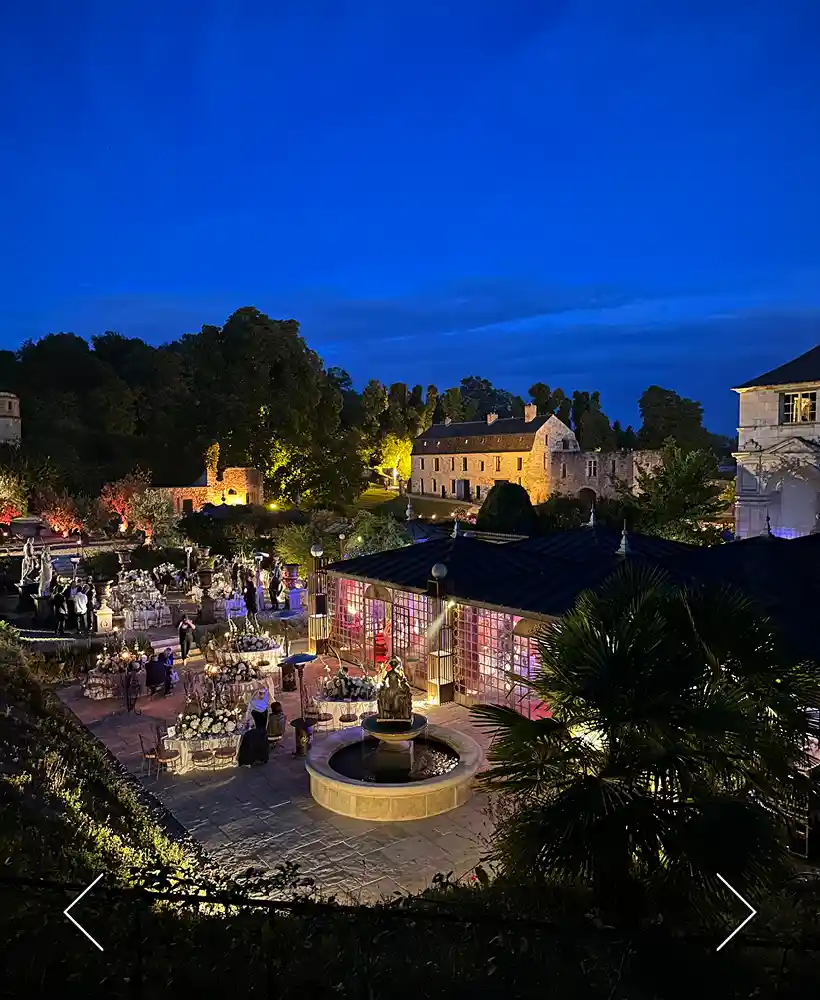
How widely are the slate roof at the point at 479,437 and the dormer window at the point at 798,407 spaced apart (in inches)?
1051

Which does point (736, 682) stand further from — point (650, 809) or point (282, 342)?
point (282, 342)

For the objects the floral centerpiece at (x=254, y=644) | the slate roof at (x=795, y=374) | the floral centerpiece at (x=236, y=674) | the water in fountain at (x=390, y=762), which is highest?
the slate roof at (x=795, y=374)

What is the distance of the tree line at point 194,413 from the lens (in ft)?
153

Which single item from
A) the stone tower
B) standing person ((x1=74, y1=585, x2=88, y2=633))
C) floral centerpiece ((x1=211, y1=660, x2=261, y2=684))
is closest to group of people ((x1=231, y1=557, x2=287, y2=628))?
floral centerpiece ((x1=211, y1=660, x2=261, y2=684))

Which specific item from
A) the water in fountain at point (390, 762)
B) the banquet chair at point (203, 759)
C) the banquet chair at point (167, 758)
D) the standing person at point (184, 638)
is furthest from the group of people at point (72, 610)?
the water in fountain at point (390, 762)

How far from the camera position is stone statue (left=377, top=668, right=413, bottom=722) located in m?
9.34

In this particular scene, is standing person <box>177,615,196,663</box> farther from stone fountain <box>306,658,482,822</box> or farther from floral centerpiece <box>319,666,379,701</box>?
stone fountain <box>306,658,482,822</box>

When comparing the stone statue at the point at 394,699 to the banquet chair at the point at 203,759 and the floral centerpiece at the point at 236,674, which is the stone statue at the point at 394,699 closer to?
the banquet chair at the point at 203,759

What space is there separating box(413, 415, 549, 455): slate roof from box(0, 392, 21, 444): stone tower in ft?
109

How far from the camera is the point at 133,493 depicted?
3644 centimetres

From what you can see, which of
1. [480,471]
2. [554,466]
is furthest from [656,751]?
[480,471]

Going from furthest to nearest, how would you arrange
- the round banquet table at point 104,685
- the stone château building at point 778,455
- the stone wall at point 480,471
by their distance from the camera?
the stone wall at point 480,471, the stone château building at point 778,455, the round banquet table at point 104,685

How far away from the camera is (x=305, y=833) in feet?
27.9

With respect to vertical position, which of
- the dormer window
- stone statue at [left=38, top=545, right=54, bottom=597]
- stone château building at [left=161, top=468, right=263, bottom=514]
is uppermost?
the dormer window
